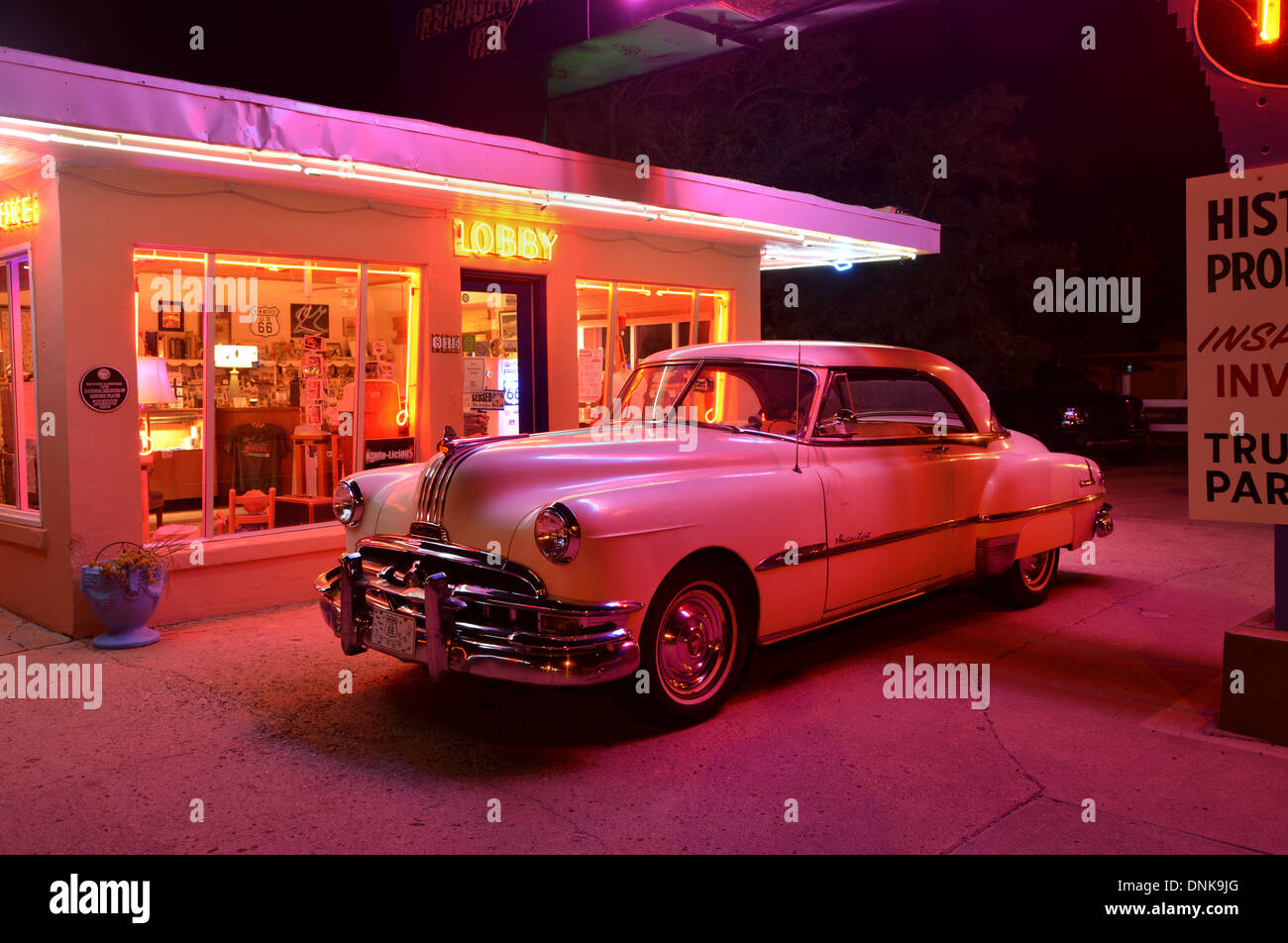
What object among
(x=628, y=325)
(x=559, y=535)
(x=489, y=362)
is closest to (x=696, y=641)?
(x=559, y=535)

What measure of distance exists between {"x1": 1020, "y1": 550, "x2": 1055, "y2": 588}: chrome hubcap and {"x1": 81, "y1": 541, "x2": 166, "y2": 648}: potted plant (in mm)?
6144

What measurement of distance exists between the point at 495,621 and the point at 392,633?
601 millimetres

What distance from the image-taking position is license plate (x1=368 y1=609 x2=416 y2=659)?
481cm

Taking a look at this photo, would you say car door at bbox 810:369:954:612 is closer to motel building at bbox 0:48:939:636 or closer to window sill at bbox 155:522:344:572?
motel building at bbox 0:48:939:636

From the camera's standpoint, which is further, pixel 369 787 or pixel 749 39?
pixel 749 39

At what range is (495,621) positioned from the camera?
4.67 metres

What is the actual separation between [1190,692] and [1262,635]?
2.76ft

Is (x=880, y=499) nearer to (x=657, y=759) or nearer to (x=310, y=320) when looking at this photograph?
(x=657, y=759)

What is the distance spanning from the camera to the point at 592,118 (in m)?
24.0

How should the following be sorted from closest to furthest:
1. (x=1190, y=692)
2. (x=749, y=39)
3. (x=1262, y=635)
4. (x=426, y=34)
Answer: (x=1262, y=635) → (x=1190, y=692) → (x=749, y=39) → (x=426, y=34)

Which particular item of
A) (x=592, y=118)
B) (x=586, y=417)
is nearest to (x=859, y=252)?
(x=586, y=417)

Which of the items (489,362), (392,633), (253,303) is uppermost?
(253,303)
